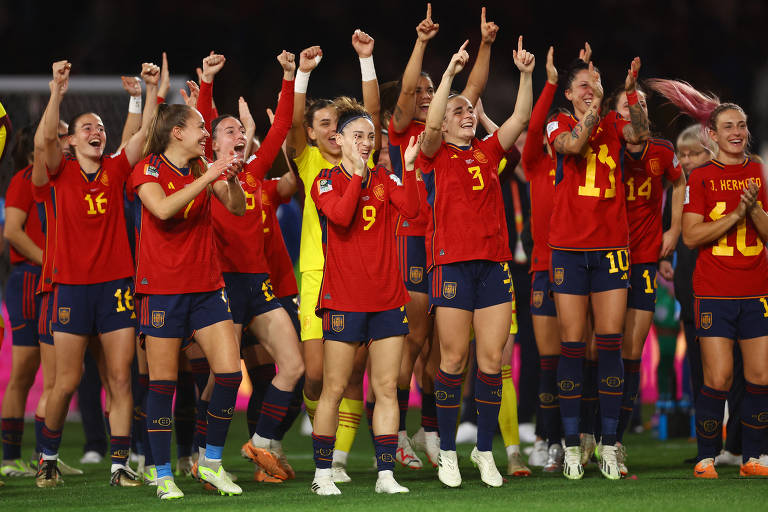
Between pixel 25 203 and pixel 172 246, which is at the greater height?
pixel 25 203

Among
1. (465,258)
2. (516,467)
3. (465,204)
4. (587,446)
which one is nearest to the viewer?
(465,258)

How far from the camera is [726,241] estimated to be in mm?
6336

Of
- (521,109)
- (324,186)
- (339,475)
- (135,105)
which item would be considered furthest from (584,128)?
(135,105)

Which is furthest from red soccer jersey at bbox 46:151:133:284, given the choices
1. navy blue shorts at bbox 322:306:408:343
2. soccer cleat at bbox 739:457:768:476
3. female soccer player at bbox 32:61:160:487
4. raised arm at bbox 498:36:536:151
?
soccer cleat at bbox 739:457:768:476

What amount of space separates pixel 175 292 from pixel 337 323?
876 millimetres

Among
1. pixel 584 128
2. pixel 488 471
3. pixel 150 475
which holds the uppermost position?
pixel 584 128

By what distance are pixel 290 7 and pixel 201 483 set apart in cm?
1008

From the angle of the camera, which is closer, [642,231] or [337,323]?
[337,323]

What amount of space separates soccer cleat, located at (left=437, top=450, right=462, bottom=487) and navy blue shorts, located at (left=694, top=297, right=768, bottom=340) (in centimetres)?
172

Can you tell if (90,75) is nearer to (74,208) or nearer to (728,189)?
(74,208)

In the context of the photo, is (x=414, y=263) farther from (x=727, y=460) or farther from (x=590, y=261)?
(x=727, y=460)

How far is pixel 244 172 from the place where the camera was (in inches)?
256

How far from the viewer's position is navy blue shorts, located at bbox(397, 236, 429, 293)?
6.89 m

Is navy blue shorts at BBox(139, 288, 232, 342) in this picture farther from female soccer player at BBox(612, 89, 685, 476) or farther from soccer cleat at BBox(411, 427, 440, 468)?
female soccer player at BBox(612, 89, 685, 476)
